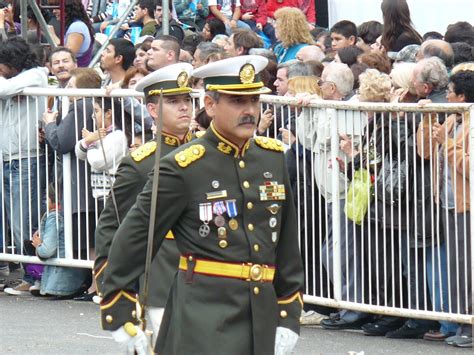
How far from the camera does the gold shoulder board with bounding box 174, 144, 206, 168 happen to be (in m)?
5.56

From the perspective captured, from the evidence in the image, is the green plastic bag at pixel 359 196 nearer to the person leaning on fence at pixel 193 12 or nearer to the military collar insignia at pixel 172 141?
the military collar insignia at pixel 172 141

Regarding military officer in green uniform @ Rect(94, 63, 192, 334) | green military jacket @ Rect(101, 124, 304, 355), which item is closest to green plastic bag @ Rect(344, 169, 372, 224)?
military officer in green uniform @ Rect(94, 63, 192, 334)

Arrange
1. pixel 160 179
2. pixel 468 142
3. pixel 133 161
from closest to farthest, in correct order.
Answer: pixel 160 179, pixel 133 161, pixel 468 142

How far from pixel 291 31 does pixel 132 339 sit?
7.00 m

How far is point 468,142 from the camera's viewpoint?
28.1 ft

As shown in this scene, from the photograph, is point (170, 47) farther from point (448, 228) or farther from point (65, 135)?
point (448, 228)

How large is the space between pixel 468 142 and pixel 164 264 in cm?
259

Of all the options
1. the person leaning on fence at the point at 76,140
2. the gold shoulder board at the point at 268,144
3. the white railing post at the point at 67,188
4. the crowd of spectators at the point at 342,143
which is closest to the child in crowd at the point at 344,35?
the crowd of spectators at the point at 342,143

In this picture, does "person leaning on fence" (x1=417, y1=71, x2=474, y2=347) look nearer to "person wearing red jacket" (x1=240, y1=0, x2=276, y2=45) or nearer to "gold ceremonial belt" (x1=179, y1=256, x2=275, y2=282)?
"gold ceremonial belt" (x1=179, y1=256, x2=275, y2=282)

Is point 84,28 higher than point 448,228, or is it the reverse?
point 84,28

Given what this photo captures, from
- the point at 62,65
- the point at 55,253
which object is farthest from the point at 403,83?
the point at 62,65

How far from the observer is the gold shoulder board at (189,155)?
18.2 feet

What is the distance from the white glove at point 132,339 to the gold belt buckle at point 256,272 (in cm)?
49

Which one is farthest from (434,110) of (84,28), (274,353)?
(84,28)
